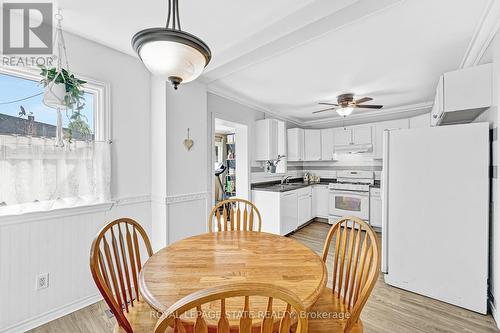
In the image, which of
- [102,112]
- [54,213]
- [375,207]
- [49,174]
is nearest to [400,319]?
[375,207]

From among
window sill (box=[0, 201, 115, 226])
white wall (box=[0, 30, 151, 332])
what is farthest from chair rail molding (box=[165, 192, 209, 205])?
window sill (box=[0, 201, 115, 226])

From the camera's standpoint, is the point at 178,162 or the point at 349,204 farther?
the point at 349,204

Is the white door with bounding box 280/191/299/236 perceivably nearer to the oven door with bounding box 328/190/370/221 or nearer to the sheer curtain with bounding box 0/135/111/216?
the oven door with bounding box 328/190/370/221

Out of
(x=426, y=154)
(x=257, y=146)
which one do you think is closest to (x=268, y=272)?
(x=426, y=154)

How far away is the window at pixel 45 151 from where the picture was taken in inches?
68.5

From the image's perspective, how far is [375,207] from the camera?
4410mm

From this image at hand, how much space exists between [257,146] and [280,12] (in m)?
2.78

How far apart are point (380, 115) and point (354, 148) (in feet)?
2.97

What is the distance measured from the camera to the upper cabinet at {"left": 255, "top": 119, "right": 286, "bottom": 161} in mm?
4297

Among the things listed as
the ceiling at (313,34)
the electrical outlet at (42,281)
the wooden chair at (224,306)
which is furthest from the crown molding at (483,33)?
the electrical outlet at (42,281)

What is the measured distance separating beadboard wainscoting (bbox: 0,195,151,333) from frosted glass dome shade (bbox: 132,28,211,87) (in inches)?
69.2

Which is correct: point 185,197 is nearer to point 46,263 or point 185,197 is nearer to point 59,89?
point 46,263

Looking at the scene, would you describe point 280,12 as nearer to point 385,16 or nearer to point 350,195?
point 385,16

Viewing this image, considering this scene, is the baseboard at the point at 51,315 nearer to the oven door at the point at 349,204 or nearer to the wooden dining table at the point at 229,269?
the wooden dining table at the point at 229,269
